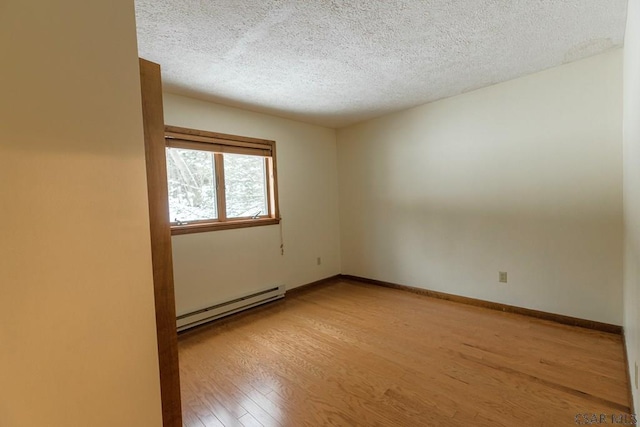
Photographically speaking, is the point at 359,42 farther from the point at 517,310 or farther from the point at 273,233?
the point at 517,310

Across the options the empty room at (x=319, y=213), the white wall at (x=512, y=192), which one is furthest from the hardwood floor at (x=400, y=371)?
the white wall at (x=512, y=192)

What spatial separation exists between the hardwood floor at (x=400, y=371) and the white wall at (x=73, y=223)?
101 centimetres

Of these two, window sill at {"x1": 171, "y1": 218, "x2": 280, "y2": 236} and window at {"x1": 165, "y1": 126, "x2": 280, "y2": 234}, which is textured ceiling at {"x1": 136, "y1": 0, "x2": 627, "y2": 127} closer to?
window at {"x1": 165, "y1": 126, "x2": 280, "y2": 234}

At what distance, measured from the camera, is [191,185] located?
3.04 m

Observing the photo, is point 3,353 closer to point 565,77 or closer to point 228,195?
point 228,195

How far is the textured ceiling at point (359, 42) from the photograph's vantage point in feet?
5.49

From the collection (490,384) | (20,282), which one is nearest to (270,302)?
(490,384)

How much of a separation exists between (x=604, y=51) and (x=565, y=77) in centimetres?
28

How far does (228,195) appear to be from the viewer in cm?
333

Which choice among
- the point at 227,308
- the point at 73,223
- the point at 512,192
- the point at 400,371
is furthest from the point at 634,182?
the point at 227,308

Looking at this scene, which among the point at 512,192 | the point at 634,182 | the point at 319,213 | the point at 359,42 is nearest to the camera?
the point at 634,182

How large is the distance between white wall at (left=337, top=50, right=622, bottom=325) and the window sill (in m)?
1.60

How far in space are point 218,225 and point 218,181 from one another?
0.51 metres

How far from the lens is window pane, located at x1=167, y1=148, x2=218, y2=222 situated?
114 inches
